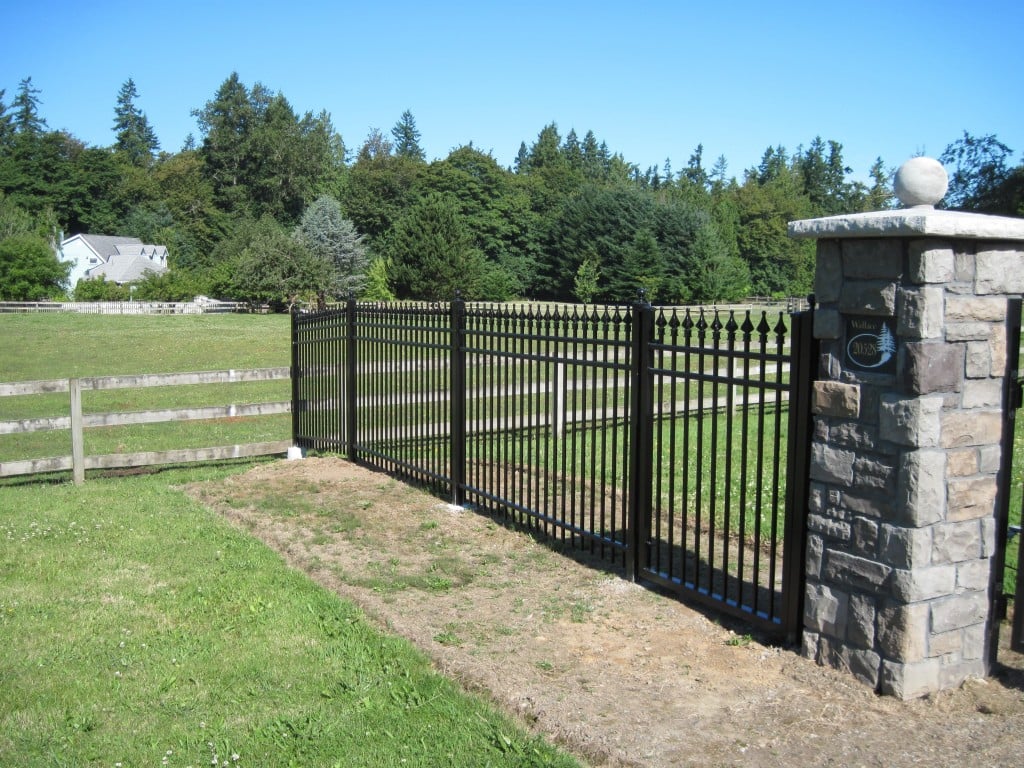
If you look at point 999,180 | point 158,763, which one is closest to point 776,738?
point 158,763

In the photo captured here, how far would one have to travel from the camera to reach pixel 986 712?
430 cm

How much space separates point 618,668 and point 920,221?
2.77 meters

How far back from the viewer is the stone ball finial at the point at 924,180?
4492 millimetres

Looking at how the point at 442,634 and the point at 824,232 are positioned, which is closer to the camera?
the point at 824,232

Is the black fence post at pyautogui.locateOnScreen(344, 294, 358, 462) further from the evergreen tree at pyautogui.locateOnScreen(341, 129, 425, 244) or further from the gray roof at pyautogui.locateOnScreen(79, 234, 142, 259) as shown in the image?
the gray roof at pyautogui.locateOnScreen(79, 234, 142, 259)

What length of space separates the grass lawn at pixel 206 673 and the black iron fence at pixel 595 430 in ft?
6.20

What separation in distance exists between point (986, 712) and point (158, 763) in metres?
3.86

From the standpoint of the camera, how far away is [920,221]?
13.6 ft

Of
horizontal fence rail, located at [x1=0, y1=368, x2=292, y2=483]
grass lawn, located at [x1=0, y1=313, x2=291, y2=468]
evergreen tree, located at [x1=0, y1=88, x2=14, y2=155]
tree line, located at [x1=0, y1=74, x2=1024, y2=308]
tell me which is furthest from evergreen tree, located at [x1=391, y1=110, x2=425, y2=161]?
horizontal fence rail, located at [x1=0, y1=368, x2=292, y2=483]

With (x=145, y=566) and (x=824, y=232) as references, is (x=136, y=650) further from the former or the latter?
(x=824, y=232)

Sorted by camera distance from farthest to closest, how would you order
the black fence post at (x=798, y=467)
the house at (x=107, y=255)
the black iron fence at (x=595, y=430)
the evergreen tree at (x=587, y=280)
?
1. the house at (x=107, y=255)
2. the evergreen tree at (x=587, y=280)
3. the black iron fence at (x=595, y=430)
4. the black fence post at (x=798, y=467)

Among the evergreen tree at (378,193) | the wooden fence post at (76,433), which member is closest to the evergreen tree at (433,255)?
the evergreen tree at (378,193)

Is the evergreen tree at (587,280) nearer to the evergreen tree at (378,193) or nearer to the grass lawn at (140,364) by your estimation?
the evergreen tree at (378,193)

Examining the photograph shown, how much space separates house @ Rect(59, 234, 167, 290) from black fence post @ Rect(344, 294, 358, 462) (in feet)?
247
